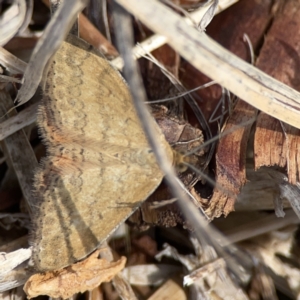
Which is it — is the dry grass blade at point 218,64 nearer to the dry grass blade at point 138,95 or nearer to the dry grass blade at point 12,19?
the dry grass blade at point 138,95

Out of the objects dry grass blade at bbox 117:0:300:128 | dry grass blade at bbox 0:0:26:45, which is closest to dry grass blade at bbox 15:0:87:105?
dry grass blade at bbox 117:0:300:128

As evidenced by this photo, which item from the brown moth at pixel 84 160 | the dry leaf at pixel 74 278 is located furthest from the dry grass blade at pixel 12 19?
the dry leaf at pixel 74 278

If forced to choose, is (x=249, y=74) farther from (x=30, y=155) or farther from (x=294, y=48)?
(x=30, y=155)

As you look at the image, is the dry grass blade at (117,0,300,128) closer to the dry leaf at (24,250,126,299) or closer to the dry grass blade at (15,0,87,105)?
the dry grass blade at (15,0,87,105)

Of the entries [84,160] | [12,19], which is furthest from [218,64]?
[12,19]

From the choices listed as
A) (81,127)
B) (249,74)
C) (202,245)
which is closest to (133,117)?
(81,127)

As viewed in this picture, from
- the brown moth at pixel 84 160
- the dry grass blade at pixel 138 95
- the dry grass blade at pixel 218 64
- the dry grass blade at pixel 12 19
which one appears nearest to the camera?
the dry grass blade at pixel 138 95
